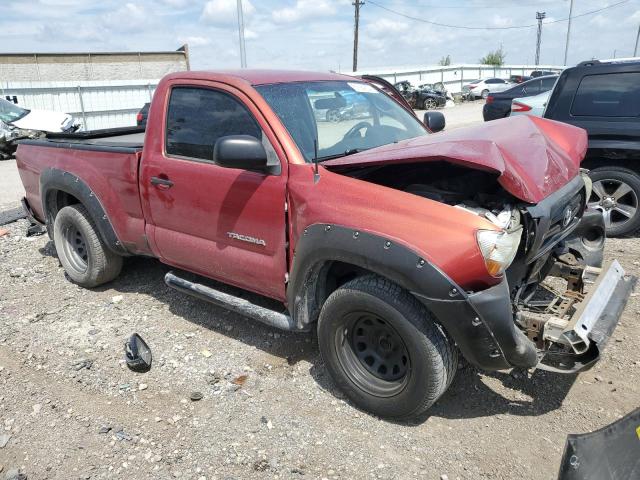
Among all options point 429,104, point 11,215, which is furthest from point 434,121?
point 429,104

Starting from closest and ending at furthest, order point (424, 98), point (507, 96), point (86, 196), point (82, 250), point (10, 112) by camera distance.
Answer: point (86, 196), point (82, 250), point (507, 96), point (10, 112), point (424, 98)

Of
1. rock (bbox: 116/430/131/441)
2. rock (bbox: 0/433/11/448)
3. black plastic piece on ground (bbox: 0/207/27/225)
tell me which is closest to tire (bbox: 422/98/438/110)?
black plastic piece on ground (bbox: 0/207/27/225)

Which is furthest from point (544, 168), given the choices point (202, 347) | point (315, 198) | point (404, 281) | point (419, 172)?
point (202, 347)

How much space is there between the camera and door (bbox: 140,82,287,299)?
10.9 feet

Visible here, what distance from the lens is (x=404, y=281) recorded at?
267 centimetres

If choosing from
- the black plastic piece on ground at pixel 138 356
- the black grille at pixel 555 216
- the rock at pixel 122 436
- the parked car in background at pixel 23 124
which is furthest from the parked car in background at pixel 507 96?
the parked car in background at pixel 23 124

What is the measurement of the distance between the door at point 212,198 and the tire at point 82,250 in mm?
889

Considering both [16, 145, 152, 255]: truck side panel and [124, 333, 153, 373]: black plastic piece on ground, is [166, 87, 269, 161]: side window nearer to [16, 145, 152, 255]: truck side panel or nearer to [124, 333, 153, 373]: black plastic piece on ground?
[16, 145, 152, 255]: truck side panel

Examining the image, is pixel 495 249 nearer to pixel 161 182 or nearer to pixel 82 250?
pixel 161 182

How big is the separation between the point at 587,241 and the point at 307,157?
2.25 metres

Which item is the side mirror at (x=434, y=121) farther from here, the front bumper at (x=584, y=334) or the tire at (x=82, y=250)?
the tire at (x=82, y=250)

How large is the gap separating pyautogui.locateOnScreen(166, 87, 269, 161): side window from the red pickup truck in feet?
0.04

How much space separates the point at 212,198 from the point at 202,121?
0.60m

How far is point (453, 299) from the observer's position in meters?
2.57
